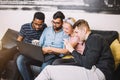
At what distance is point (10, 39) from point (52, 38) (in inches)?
34.6

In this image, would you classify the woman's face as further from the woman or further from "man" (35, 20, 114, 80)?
"man" (35, 20, 114, 80)

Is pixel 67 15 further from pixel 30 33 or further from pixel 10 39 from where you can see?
pixel 10 39

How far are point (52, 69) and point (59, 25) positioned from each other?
37.5 inches

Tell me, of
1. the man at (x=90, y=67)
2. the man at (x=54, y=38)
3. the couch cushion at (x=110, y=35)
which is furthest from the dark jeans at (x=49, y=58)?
the couch cushion at (x=110, y=35)

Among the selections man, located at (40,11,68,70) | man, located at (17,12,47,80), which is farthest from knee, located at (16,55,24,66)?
man, located at (40,11,68,70)

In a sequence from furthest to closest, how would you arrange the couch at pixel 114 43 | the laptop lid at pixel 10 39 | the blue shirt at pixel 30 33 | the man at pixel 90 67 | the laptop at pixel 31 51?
1. the laptop lid at pixel 10 39
2. the blue shirt at pixel 30 33
3. the laptop at pixel 31 51
4. the couch at pixel 114 43
5. the man at pixel 90 67

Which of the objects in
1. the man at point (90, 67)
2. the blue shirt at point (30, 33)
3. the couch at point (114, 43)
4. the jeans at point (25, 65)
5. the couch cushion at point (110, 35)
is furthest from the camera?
the blue shirt at point (30, 33)

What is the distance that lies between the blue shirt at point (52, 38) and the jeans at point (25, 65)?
1.02 ft

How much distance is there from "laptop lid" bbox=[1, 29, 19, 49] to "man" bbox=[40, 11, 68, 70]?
25.7 inches

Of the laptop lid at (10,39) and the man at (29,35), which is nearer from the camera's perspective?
the man at (29,35)

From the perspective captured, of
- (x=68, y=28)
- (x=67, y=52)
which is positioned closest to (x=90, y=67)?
(x=67, y=52)

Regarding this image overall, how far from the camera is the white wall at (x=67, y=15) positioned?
363 cm

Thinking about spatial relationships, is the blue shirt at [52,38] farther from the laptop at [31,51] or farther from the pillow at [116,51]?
the pillow at [116,51]

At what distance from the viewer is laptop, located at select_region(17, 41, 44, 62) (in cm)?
295
